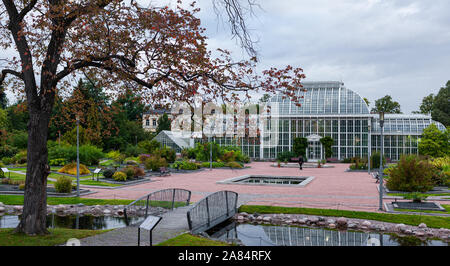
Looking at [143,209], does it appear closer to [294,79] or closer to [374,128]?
[294,79]

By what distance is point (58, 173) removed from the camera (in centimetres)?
2909

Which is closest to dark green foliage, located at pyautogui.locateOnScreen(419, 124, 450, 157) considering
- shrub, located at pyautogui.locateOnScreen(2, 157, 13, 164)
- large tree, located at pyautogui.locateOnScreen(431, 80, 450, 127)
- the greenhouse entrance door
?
the greenhouse entrance door

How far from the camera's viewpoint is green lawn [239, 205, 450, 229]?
41.5 ft

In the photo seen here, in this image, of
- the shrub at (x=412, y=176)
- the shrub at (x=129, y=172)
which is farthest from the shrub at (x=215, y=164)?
the shrub at (x=412, y=176)

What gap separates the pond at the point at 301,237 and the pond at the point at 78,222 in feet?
11.2

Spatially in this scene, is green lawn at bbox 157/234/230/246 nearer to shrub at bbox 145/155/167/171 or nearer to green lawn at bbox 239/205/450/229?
green lawn at bbox 239/205/450/229

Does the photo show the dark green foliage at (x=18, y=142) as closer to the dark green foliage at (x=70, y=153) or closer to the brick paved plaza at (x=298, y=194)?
the dark green foliage at (x=70, y=153)

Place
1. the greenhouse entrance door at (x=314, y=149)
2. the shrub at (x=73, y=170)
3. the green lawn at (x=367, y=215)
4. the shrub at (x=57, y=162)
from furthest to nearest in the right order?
1. the greenhouse entrance door at (x=314, y=149)
2. the shrub at (x=57, y=162)
3. the shrub at (x=73, y=170)
4. the green lawn at (x=367, y=215)

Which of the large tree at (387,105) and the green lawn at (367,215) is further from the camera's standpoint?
the large tree at (387,105)

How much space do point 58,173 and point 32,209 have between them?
21.2 metres

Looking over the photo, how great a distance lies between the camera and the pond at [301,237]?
10656 mm

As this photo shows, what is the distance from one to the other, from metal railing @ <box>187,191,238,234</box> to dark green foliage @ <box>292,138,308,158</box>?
119 feet

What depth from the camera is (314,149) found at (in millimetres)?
50375
